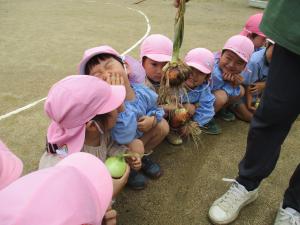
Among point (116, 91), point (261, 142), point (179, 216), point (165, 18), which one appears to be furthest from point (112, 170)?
point (165, 18)

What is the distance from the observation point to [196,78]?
2668 millimetres

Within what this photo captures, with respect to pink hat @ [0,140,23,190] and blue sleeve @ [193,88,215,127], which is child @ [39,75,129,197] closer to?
pink hat @ [0,140,23,190]

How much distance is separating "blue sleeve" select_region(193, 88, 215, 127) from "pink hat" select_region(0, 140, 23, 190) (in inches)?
64.2

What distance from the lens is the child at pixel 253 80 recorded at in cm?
300

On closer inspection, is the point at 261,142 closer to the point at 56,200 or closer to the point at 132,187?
the point at 132,187

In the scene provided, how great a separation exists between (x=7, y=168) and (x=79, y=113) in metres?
0.40

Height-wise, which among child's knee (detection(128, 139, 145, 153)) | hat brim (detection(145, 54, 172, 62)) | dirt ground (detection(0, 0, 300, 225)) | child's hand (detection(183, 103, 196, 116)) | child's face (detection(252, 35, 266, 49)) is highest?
hat brim (detection(145, 54, 172, 62))

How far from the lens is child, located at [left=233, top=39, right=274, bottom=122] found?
300cm

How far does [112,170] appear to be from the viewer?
Result: 1.71 m

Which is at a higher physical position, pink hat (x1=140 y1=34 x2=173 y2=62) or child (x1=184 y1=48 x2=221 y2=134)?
pink hat (x1=140 y1=34 x2=173 y2=62)

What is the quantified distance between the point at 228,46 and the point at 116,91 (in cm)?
137

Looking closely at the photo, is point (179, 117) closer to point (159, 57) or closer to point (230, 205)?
point (159, 57)

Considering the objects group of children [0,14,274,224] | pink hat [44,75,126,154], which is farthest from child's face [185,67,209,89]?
pink hat [44,75,126,154]

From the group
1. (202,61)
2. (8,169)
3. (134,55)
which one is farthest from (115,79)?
(134,55)
